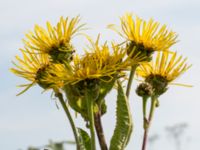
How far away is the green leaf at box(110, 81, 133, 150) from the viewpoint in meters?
2.33

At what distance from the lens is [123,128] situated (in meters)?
2.36

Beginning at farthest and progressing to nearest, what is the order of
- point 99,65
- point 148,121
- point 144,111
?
point 144,111
point 148,121
point 99,65

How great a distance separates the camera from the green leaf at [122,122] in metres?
2.33

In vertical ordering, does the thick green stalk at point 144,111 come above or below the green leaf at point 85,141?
above

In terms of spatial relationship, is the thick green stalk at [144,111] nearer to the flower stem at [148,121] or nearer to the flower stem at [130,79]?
the flower stem at [148,121]

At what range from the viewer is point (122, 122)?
236 cm

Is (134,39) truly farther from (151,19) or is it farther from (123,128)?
(123,128)

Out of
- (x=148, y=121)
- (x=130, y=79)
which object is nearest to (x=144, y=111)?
(x=148, y=121)

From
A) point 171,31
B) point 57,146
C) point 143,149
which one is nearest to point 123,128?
point 143,149

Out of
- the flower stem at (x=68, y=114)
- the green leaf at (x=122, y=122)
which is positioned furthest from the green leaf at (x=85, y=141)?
the green leaf at (x=122, y=122)

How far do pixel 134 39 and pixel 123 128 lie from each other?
0.53 metres

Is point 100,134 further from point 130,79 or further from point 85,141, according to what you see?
point 130,79

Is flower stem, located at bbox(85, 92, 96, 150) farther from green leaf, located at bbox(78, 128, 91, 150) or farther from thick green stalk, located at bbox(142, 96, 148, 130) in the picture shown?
thick green stalk, located at bbox(142, 96, 148, 130)

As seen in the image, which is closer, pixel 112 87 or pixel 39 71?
pixel 112 87
